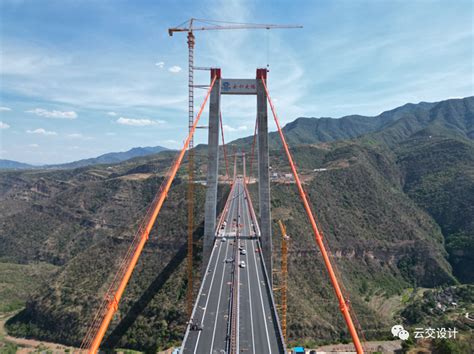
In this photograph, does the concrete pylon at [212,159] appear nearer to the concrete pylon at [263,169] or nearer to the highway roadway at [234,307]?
the highway roadway at [234,307]

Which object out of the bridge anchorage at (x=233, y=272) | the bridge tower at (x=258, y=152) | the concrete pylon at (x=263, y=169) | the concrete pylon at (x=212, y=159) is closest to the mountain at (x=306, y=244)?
the bridge anchorage at (x=233, y=272)

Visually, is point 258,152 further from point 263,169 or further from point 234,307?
point 234,307

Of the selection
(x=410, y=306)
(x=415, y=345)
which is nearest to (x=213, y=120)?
(x=415, y=345)

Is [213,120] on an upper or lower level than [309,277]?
upper

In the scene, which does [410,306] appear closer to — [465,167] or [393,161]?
[465,167]

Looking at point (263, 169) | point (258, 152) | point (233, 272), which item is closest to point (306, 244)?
point (263, 169)

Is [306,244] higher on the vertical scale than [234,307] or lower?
lower
